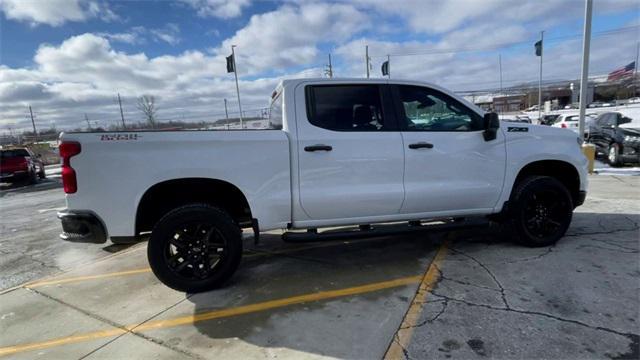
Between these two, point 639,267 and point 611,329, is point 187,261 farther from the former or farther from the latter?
point 639,267

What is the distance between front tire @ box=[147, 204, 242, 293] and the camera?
12.2 ft

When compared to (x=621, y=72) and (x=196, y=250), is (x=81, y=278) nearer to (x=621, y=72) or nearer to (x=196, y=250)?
(x=196, y=250)

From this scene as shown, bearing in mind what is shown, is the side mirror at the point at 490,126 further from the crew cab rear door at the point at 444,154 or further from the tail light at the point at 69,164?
the tail light at the point at 69,164

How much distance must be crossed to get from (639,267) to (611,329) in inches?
61.4

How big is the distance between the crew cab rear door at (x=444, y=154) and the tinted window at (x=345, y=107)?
0.86 feet

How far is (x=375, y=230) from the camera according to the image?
425 centimetres

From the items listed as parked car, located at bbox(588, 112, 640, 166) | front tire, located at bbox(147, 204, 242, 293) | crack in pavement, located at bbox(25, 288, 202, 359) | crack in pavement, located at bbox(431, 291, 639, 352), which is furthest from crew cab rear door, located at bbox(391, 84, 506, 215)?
parked car, located at bbox(588, 112, 640, 166)


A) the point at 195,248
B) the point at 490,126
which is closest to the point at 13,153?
the point at 195,248

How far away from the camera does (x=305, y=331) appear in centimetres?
311

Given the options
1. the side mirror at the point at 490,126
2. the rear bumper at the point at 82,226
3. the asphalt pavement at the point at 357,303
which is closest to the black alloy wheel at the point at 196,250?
the asphalt pavement at the point at 357,303

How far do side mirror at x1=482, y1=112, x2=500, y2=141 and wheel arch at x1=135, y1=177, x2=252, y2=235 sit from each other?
8.86 feet

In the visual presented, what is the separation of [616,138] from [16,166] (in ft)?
73.3

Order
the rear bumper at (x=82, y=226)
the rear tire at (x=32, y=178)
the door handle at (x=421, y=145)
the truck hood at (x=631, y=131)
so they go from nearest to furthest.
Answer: the rear bumper at (x=82, y=226) → the door handle at (x=421, y=145) → the truck hood at (x=631, y=131) → the rear tire at (x=32, y=178)

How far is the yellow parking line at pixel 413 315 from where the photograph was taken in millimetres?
2791
